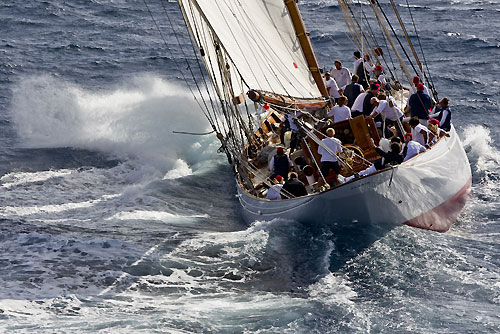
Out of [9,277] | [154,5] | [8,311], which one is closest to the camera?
[8,311]

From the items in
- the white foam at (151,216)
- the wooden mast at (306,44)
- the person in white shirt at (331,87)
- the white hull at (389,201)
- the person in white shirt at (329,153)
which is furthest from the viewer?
the person in white shirt at (331,87)

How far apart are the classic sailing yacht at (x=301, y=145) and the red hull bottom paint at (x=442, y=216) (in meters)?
0.02

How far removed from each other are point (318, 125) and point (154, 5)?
23400mm

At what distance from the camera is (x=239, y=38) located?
20391mm

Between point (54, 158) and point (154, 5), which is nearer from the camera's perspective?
point (54, 158)

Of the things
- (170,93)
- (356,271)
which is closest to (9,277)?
(356,271)

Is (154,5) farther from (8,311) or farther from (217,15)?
(8,311)

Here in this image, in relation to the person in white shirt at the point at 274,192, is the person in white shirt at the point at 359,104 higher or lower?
higher

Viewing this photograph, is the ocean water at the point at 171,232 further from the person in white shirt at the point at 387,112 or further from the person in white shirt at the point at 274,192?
the person in white shirt at the point at 387,112

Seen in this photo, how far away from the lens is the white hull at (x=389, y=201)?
18.0 m

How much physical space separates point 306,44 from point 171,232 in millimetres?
5884

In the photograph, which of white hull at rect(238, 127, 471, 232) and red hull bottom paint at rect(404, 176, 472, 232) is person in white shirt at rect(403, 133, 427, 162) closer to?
white hull at rect(238, 127, 471, 232)

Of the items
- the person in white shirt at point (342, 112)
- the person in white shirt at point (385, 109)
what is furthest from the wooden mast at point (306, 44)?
the person in white shirt at point (342, 112)

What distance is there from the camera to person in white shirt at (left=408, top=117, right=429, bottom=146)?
20453mm
